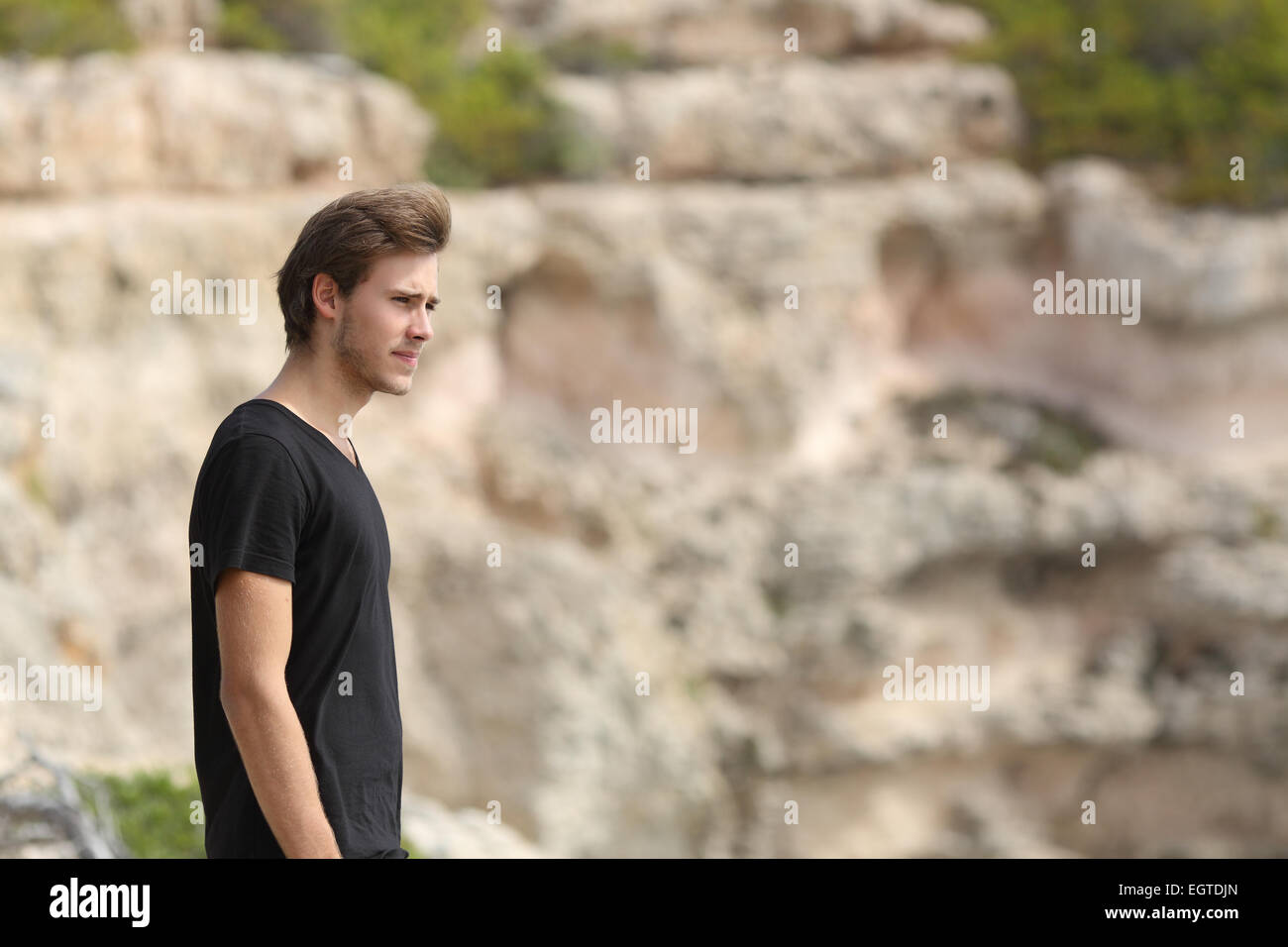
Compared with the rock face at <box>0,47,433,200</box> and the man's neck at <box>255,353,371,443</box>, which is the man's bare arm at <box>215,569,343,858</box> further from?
the rock face at <box>0,47,433,200</box>

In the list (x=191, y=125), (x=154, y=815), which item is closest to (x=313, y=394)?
(x=154, y=815)

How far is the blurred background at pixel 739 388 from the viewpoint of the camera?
9.99 m

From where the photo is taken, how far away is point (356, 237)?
2064 millimetres

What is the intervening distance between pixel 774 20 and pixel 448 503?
853 cm

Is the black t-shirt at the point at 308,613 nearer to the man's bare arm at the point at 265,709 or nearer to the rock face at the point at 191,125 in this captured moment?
the man's bare arm at the point at 265,709

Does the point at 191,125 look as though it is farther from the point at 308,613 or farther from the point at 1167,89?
the point at 1167,89

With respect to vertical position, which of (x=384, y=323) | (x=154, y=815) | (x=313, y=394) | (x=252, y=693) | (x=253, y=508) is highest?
(x=384, y=323)

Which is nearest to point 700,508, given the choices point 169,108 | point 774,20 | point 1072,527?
point 1072,527

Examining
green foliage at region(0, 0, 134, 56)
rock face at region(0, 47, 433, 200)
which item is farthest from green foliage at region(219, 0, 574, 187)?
green foliage at region(0, 0, 134, 56)

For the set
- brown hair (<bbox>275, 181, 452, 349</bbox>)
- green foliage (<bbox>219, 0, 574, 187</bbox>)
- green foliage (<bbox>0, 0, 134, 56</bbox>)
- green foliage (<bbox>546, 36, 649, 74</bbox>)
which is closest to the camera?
brown hair (<bbox>275, 181, 452, 349</bbox>)

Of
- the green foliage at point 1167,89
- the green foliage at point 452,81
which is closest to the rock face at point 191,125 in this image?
the green foliage at point 452,81

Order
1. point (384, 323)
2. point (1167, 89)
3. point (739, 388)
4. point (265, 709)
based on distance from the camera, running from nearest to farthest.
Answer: point (265, 709) < point (384, 323) < point (739, 388) < point (1167, 89)

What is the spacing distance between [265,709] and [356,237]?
29.4 inches

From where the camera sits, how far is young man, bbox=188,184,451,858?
188cm
